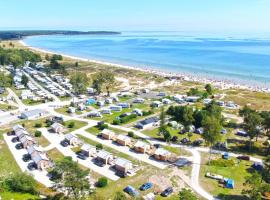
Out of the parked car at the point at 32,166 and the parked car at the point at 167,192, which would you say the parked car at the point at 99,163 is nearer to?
the parked car at the point at 32,166

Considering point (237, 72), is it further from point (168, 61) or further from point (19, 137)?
point (19, 137)

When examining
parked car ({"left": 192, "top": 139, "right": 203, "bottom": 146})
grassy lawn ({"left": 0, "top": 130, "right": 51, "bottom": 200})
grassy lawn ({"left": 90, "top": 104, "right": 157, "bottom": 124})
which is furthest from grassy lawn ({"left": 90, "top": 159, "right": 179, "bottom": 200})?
grassy lawn ({"left": 90, "top": 104, "right": 157, "bottom": 124})

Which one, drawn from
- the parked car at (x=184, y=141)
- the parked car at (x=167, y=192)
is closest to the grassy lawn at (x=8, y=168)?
the parked car at (x=167, y=192)

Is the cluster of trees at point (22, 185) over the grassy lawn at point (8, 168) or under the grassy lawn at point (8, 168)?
over

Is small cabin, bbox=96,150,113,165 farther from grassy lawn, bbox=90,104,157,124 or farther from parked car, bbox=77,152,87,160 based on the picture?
grassy lawn, bbox=90,104,157,124

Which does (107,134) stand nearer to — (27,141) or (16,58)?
(27,141)

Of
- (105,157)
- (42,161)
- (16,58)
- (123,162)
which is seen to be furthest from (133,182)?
(16,58)
